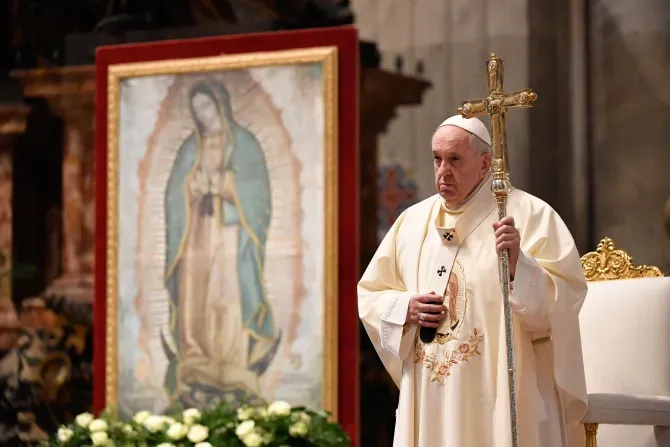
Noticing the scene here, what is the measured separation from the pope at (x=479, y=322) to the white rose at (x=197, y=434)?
147 centimetres

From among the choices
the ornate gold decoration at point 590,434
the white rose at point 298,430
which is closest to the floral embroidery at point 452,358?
the ornate gold decoration at point 590,434

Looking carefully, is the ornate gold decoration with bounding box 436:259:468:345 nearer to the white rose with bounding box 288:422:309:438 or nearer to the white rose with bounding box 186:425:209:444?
the white rose with bounding box 288:422:309:438

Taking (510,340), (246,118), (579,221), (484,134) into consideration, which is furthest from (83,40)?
(510,340)

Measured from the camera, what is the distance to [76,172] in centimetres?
730

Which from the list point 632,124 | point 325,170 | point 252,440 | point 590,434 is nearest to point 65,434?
point 252,440

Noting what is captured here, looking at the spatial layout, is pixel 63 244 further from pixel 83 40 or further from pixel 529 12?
pixel 529 12

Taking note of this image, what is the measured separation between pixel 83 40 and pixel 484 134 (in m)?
3.78

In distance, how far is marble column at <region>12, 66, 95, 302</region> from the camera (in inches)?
285

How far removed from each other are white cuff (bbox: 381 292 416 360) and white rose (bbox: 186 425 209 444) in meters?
1.57

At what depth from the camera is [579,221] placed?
19.6ft

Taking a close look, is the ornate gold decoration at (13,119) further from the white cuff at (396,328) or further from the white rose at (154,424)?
the white cuff at (396,328)

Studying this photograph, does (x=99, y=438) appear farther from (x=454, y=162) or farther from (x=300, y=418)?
(x=454, y=162)

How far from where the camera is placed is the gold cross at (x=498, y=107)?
152 inches

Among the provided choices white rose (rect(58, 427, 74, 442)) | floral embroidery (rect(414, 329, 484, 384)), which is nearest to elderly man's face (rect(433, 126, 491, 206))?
floral embroidery (rect(414, 329, 484, 384))
